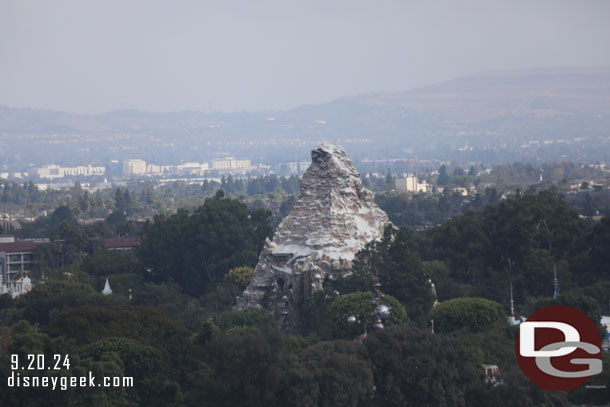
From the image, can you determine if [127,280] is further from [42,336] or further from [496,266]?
[42,336]

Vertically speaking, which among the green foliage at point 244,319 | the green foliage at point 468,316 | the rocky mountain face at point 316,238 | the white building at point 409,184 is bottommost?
the white building at point 409,184

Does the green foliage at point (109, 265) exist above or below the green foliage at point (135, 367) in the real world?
below

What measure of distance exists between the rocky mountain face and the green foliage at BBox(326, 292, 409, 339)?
3133mm

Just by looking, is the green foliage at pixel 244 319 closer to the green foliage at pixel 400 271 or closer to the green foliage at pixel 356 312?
the green foliage at pixel 356 312

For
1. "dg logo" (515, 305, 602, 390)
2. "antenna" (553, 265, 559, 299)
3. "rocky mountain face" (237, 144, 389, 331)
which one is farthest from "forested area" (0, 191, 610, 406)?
"rocky mountain face" (237, 144, 389, 331)

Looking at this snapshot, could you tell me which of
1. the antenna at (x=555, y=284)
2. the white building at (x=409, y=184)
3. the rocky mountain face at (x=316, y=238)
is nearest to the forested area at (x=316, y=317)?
the antenna at (x=555, y=284)

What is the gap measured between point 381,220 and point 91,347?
15.9 metres

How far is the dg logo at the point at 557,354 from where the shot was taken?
29594mm

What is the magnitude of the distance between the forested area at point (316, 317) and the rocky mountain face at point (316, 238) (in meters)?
0.83

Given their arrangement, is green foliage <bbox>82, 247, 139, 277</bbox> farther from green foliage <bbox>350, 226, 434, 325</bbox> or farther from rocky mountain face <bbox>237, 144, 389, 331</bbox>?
green foliage <bbox>350, 226, 434, 325</bbox>

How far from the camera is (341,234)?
43062 millimetres

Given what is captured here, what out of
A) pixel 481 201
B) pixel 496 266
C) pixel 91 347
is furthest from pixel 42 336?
pixel 481 201

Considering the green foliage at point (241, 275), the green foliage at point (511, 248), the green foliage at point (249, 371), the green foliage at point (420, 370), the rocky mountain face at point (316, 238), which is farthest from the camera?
the green foliage at point (241, 275)

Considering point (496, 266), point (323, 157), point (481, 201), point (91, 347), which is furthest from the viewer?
point (481, 201)
